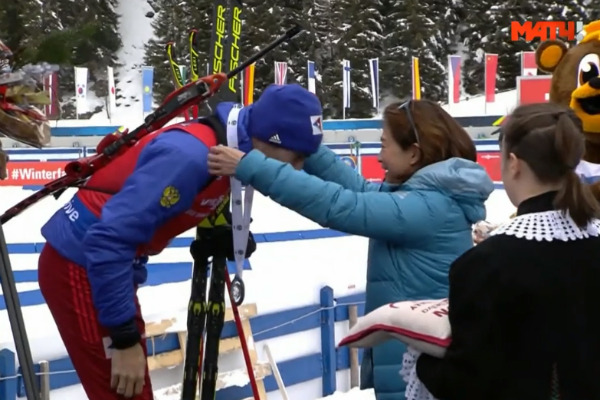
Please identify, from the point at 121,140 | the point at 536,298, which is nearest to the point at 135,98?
the point at 121,140

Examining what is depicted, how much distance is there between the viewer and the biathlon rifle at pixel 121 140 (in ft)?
8.24

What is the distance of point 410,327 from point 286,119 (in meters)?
0.82

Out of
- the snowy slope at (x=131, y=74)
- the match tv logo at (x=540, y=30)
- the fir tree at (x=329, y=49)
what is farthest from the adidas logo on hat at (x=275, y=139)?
the fir tree at (x=329, y=49)

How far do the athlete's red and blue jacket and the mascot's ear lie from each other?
275 cm

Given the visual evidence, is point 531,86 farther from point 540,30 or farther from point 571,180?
point 540,30

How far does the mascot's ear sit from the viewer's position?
15.3ft

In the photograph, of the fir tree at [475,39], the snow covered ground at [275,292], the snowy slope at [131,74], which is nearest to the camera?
the snow covered ground at [275,292]

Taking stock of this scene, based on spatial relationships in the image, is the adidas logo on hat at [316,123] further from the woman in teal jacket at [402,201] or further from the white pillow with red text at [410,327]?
the white pillow with red text at [410,327]

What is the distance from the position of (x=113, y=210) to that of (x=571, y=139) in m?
1.11

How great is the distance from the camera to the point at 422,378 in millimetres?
1758

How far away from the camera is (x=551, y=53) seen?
15.4ft

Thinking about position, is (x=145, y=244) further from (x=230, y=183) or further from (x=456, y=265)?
(x=456, y=265)

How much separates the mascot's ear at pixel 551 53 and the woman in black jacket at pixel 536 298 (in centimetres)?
312

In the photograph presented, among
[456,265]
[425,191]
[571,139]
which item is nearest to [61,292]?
[425,191]
